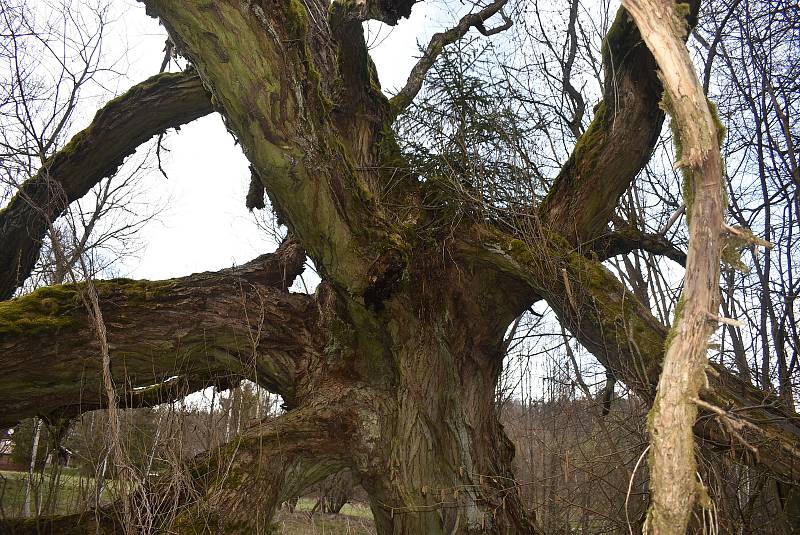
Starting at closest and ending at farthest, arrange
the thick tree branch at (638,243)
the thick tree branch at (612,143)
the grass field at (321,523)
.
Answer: the thick tree branch at (612,143) < the thick tree branch at (638,243) < the grass field at (321,523)

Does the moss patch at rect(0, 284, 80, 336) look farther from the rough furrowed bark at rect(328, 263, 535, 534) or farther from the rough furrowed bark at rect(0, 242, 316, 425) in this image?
the rough furrowed bark at rect(328, 263, 535, 534)

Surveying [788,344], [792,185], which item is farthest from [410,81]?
[788,344]

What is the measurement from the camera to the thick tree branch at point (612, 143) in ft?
12.8

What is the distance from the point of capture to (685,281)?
1953mm

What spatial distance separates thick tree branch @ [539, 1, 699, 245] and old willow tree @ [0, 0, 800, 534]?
14 millimetres

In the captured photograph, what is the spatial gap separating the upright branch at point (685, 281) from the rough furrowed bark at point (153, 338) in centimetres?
240

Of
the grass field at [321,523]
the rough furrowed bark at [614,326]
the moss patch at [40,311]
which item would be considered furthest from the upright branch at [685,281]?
the grass field at [321,523]

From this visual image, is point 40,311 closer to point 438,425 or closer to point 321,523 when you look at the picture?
point 438,425

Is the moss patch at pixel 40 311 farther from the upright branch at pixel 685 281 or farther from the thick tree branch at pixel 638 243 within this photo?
the thick tree branch at pixel 638 243

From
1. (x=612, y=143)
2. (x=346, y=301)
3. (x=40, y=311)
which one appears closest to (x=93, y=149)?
(x=40, y=311)

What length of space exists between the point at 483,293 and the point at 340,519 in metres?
10.9

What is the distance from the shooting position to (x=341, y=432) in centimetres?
424

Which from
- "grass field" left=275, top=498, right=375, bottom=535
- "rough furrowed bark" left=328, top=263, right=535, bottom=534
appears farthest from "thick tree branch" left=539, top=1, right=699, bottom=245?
"grass field" left=275, top=498, right=375, bottom=535

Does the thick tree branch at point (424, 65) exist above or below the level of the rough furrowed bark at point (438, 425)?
above
